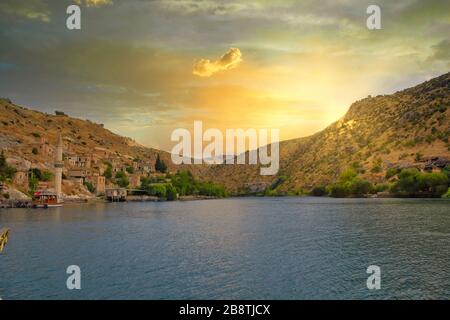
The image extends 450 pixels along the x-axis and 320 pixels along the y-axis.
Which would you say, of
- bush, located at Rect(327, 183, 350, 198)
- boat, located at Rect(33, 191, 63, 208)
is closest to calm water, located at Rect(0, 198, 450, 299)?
boat, located at Rect(33, 191, 63, 208)

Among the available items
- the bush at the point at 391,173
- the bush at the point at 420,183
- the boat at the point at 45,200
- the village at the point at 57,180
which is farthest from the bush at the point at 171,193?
the bush at the point at 420,183

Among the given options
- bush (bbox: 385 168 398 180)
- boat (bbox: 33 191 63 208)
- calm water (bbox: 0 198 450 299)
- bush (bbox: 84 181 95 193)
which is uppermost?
bush (bbox: 385 168 398 180)

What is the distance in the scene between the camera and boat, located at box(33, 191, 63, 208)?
11906 centimetres

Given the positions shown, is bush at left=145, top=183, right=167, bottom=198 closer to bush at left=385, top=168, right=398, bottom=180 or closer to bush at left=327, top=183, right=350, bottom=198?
bush at left=327, top=183, right=350, bottom=198

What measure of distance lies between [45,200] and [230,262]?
98.9 m

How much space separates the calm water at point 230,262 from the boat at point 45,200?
197 feet

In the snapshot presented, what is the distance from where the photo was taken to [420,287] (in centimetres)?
2859

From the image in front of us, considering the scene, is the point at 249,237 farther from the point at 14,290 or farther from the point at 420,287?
the point at 14,290

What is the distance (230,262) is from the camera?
124ft

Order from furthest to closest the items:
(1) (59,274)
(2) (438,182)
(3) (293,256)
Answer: (2) (438,182)
(3) (293,256)
(1) (59,274)

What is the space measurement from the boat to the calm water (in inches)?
2362
